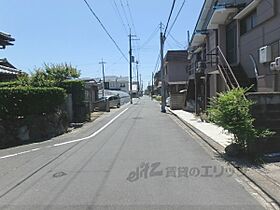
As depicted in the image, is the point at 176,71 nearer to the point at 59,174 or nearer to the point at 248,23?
the point at 248,23

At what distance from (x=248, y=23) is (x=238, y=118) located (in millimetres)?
11679

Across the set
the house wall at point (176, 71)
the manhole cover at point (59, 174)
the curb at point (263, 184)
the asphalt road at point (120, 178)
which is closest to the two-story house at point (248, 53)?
the curb at point (263, 184)

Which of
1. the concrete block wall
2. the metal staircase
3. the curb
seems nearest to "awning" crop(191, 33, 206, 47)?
the metal staircase

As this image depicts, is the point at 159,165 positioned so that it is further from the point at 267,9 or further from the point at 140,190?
the point at 267,9

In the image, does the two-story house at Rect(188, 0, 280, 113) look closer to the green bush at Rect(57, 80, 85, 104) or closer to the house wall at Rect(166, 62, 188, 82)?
the green bush at Rect(57, 80, 85, 104)

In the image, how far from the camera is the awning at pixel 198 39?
32.3 m

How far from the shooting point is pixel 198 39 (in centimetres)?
3406

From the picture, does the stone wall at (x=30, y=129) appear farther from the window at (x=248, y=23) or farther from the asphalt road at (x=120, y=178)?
the window at (x=248, y=23)

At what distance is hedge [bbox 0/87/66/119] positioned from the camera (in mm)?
17016

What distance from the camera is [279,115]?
11.1 metres

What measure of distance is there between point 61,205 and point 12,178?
3.02m

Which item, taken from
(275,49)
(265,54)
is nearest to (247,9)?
(265,54)

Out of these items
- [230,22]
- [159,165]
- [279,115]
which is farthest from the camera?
[230,22]

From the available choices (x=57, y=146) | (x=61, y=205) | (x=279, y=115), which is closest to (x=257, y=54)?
(x=279, y=115)
